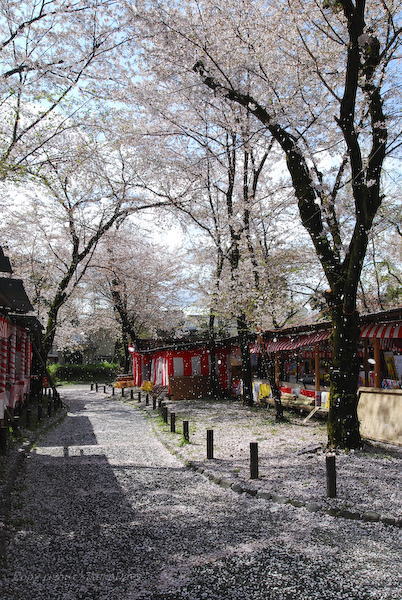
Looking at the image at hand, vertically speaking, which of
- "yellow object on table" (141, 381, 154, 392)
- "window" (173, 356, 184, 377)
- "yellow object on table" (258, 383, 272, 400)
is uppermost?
"window" (173, 356, 184, 377)

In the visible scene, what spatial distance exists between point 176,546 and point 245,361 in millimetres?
15796

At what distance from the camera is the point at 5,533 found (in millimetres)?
5684

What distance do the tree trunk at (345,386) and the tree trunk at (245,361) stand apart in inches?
429

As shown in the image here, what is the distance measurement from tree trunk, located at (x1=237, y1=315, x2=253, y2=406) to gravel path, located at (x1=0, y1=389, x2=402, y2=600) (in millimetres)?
12329

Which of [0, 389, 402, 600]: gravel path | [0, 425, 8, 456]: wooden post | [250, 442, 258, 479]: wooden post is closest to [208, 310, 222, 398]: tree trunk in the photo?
[0, 425, 8, 456]: wooden post

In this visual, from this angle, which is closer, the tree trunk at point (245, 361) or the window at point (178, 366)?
the tree trunk at point (245, 361)

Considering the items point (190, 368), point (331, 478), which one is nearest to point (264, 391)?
point (190, 368)

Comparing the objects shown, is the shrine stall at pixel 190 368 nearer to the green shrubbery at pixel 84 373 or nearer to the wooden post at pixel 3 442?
the wooden post at pixel 3 442

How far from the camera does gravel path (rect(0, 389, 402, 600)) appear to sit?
4.45 metres

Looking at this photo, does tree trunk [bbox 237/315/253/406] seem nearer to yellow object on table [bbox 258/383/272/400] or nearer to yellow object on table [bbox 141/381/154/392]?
yellow object on table [bbox 258/383/272/400]

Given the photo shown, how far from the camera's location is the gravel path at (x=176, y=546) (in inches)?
175

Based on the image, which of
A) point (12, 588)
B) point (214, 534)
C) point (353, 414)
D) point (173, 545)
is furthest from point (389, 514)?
point (12, 588)

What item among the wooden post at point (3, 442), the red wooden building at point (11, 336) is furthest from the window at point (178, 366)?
the wooden post at point (3, 442)

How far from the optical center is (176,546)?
5.55 metres
